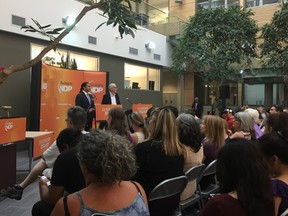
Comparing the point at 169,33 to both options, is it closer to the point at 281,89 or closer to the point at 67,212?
the point at 281,89

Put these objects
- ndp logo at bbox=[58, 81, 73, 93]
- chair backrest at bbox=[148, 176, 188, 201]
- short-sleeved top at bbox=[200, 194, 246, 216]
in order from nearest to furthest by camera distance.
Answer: short-sleeved top at bbox=[200, 194, 246, 216]
chair backrest at bbox=[148, 176, 188, 201]
ndp logo at bbox=[58, 81, 73, 93]

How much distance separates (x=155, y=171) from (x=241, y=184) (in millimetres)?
1208

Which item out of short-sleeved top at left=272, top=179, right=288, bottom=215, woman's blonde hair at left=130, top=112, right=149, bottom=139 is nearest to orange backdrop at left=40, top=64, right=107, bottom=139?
woman's blonde hair at left=130, top=112, right=149, bottom=139

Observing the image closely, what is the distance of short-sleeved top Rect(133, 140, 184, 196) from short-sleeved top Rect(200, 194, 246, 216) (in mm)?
1149

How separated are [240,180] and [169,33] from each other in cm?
1460

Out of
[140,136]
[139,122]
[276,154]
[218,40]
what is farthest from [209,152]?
[218,40]

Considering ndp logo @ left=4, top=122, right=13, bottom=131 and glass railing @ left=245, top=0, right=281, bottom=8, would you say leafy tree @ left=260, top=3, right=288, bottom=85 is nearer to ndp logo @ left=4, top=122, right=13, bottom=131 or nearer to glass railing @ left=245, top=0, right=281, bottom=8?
glass railing @ left=245, top=0, right=281, bottom=8

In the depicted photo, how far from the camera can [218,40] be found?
12.2m

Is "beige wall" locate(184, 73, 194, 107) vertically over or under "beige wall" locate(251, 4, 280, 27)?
under

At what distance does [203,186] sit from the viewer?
140 inches

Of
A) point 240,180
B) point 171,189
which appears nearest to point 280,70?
point 171,189

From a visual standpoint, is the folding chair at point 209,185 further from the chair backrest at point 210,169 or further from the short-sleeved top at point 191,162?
the short-sleeved top at point 191,162

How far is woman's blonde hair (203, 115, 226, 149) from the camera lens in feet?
11.9

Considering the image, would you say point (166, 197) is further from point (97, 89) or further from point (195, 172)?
point (97, 89)
